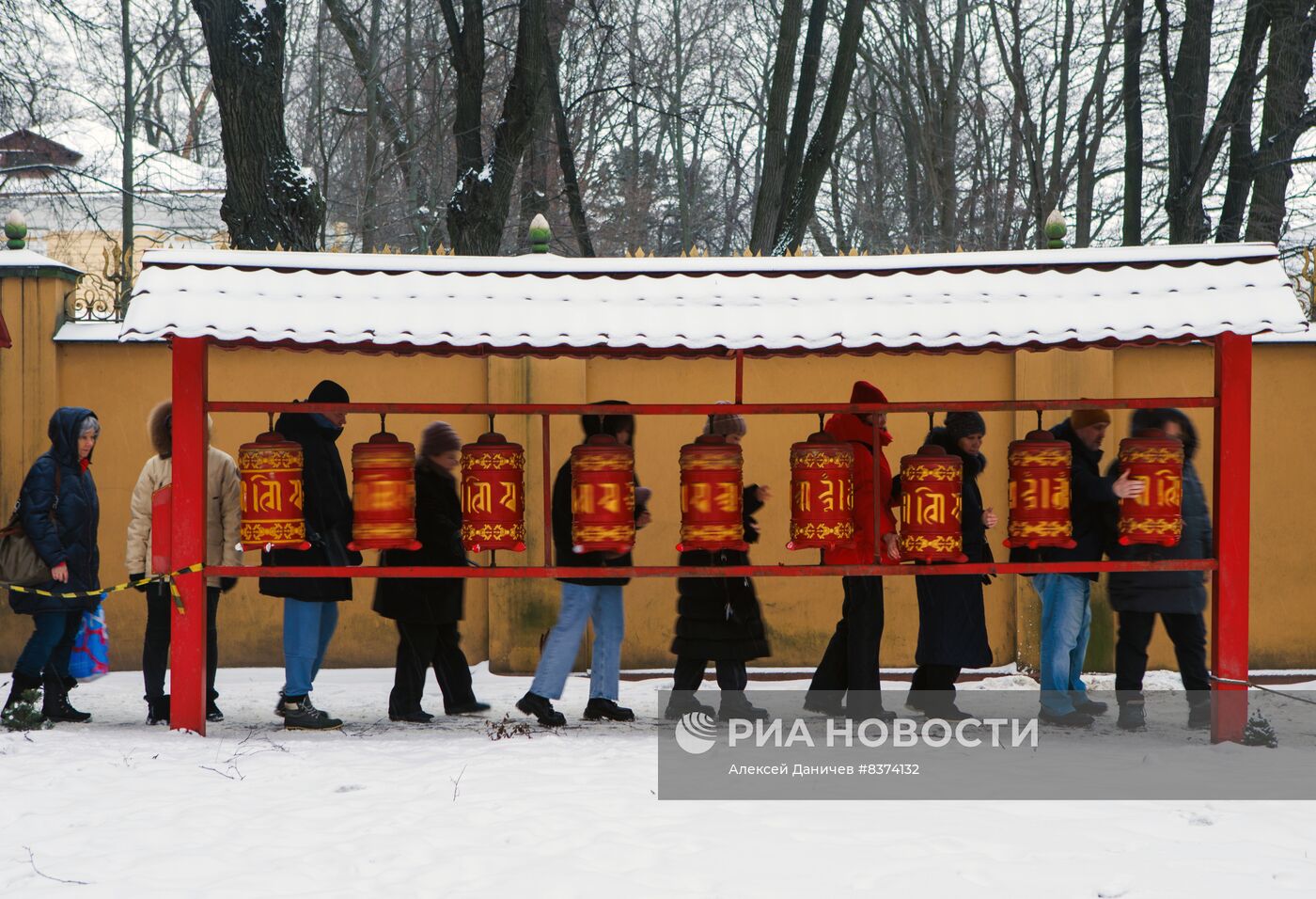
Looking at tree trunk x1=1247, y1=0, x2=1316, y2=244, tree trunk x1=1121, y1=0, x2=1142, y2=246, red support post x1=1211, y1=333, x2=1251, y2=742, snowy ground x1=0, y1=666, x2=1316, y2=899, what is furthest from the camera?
tree trunk x1=1121, y1=0, x2=1142, y2=246

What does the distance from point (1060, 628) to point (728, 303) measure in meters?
2.15

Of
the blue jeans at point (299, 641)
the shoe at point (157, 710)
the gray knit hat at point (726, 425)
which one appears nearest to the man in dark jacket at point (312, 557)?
the blue jeans at point (299, 641)

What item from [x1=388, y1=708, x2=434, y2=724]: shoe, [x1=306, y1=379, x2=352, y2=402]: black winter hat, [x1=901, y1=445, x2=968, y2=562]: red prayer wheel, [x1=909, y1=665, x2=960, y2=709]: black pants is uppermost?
[x1=306, y1=379, x2=352, y2=402]: black winter hat

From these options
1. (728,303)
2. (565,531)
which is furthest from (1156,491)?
(565,531)

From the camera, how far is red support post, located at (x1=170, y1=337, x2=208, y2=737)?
16.6 ft

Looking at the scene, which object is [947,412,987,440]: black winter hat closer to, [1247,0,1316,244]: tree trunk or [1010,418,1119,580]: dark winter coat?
[1010,418,1119,580]: dark winter coat

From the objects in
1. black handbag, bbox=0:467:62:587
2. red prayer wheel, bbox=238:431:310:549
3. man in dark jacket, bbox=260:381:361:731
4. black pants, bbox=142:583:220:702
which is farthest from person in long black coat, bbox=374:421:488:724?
black handbag, bbox=0:467:62:587

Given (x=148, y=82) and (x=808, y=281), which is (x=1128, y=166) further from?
(x=148, y=82)

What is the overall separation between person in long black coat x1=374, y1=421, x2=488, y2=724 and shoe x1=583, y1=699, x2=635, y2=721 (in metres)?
0.72

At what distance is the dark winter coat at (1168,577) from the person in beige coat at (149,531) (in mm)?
3789

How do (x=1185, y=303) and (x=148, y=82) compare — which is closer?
(x=1185, y=303)

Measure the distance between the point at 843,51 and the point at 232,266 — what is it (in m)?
7.36

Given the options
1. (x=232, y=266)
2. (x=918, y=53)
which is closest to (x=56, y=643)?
(x=232, y=266)

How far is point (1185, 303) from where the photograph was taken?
4.73 meters
